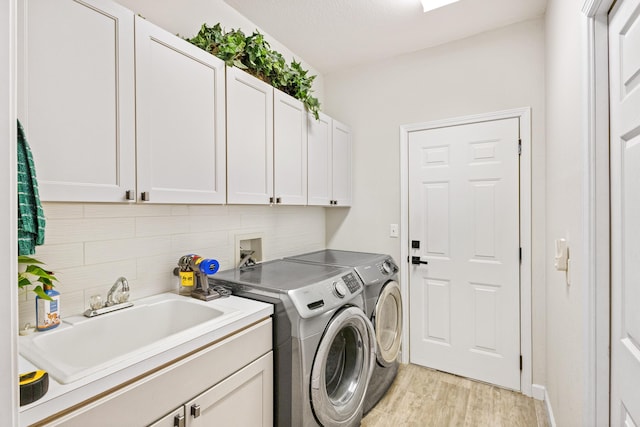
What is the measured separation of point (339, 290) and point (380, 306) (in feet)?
1.84

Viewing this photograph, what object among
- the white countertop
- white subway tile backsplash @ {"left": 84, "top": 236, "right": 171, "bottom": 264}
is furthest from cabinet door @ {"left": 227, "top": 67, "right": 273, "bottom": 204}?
the white countertop

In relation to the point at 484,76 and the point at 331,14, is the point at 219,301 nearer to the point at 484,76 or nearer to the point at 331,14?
the point at 331,14

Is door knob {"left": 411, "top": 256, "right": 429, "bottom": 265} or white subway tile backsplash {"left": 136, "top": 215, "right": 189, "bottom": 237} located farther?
door knob {"left": 411, "top": 256, "right": 429, "bottom": 265}

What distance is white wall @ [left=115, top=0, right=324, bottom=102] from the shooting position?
65.0 inches

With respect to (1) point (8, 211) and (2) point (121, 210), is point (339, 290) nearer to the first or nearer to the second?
(2) point (121, 210)

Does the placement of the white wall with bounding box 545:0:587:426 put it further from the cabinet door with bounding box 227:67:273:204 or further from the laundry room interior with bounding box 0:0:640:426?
the cabinet door with bounding box 227:67:273:204

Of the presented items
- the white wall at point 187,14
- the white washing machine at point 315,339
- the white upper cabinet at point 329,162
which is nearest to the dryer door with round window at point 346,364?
the white washing machine at point 315,339

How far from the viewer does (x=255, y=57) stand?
1.85 metres

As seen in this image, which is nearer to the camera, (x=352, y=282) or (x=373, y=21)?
(x=352, y=282)

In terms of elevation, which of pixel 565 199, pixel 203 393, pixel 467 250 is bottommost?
pixel 203 393

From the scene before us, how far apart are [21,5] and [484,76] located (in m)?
2.64

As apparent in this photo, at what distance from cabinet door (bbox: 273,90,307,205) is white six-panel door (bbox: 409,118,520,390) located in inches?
39.4

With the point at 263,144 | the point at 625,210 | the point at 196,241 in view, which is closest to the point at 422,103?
the point at 263,144

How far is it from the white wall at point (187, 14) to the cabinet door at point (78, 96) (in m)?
0.50
